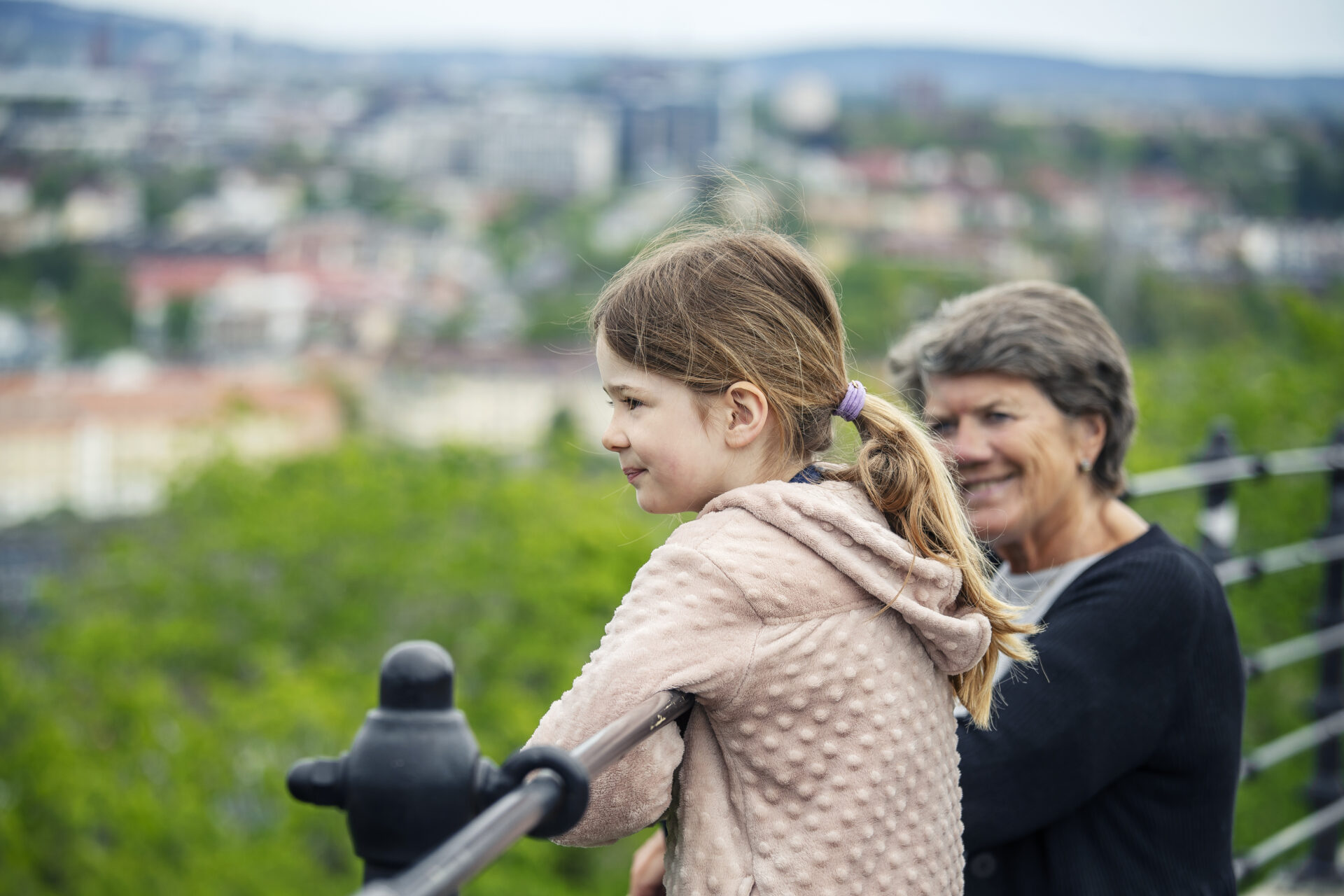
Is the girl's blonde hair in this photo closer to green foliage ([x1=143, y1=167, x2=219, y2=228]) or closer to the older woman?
the older woman

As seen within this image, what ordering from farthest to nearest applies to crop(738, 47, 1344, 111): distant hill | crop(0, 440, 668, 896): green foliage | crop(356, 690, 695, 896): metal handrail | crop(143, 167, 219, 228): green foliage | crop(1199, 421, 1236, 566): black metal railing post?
crop(143, 167, 219, 228): green foliage → crop(738, 47, 1344, 111): distant hill → crop(0, 440, 668, 896): green foliage → crop(1199, 421, 1236, 566): black metal railing post → crop(356, 690, 695, 896): metal handrail

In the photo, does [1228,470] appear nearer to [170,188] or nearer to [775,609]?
[775,609]

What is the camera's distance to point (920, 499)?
1366 millimetres

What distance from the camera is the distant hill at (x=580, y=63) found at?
4422 inches

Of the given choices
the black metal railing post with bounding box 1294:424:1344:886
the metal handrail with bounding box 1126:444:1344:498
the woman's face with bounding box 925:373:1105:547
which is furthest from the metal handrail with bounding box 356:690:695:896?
the black metal railing post with bounding box 1294:424:1344:886

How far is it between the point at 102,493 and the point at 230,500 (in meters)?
37.4

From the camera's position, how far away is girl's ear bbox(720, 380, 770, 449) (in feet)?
4.47

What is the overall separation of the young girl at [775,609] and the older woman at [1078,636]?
0.28 m

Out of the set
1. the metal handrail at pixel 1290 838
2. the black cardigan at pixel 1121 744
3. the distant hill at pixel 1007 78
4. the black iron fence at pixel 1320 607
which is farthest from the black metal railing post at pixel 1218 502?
the distant hill at pixel 1007 78

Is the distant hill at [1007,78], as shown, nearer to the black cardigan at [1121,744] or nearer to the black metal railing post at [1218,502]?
the black metal railing post at [1218,502]

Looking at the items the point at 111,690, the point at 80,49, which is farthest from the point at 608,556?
the point at 80,49

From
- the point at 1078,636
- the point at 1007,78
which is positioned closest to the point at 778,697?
the point at 1078,636

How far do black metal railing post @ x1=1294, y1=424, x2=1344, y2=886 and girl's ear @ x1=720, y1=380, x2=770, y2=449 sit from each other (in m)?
2.56

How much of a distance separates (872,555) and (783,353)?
0.22 meters
